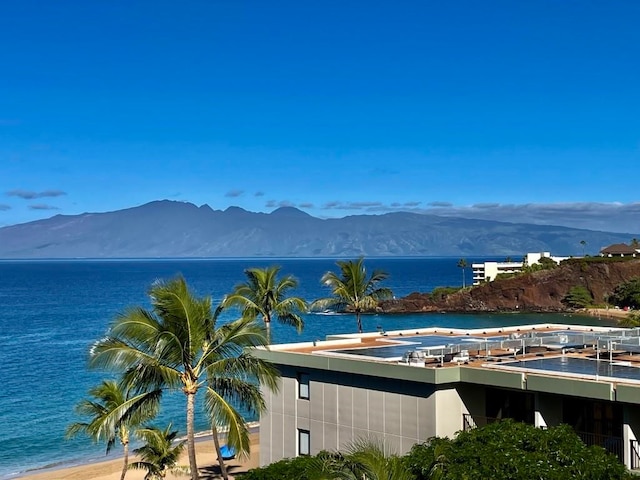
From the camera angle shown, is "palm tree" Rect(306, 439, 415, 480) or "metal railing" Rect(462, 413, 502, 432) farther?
"metal railing" Rect(462, 413, 502, 432)

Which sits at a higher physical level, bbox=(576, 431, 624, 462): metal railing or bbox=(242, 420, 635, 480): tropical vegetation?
bbox=(242, 420, 635, 480): tropical vegetation

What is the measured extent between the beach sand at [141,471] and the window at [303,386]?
30.0 ft

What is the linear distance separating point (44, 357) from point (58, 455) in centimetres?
3889

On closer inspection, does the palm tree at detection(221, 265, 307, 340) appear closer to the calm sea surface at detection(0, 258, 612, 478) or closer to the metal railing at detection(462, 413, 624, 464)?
the calm sea surface at detection(0, 258, 612, 478)

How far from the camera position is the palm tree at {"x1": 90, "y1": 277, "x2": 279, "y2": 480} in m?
19.6

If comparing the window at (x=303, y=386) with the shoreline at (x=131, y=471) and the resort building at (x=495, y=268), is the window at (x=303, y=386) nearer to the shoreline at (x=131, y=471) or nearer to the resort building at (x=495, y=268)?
the shoreline at (x=131, y=471)

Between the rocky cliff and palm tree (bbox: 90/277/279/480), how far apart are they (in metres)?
125

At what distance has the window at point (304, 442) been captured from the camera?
78.7 ft

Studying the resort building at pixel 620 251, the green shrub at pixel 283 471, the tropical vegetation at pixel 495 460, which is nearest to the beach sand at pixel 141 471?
the green shrub at pixel 283 471

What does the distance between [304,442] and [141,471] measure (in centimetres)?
1411

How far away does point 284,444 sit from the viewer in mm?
24734

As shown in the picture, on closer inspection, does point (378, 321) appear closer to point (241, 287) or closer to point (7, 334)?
point (7, 334)

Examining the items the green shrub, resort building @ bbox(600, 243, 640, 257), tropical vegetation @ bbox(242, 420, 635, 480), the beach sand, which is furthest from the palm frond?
resort building @ bbox(600, 243, 640, 257)

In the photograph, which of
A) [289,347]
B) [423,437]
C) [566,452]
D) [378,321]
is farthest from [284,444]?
[378,321]
